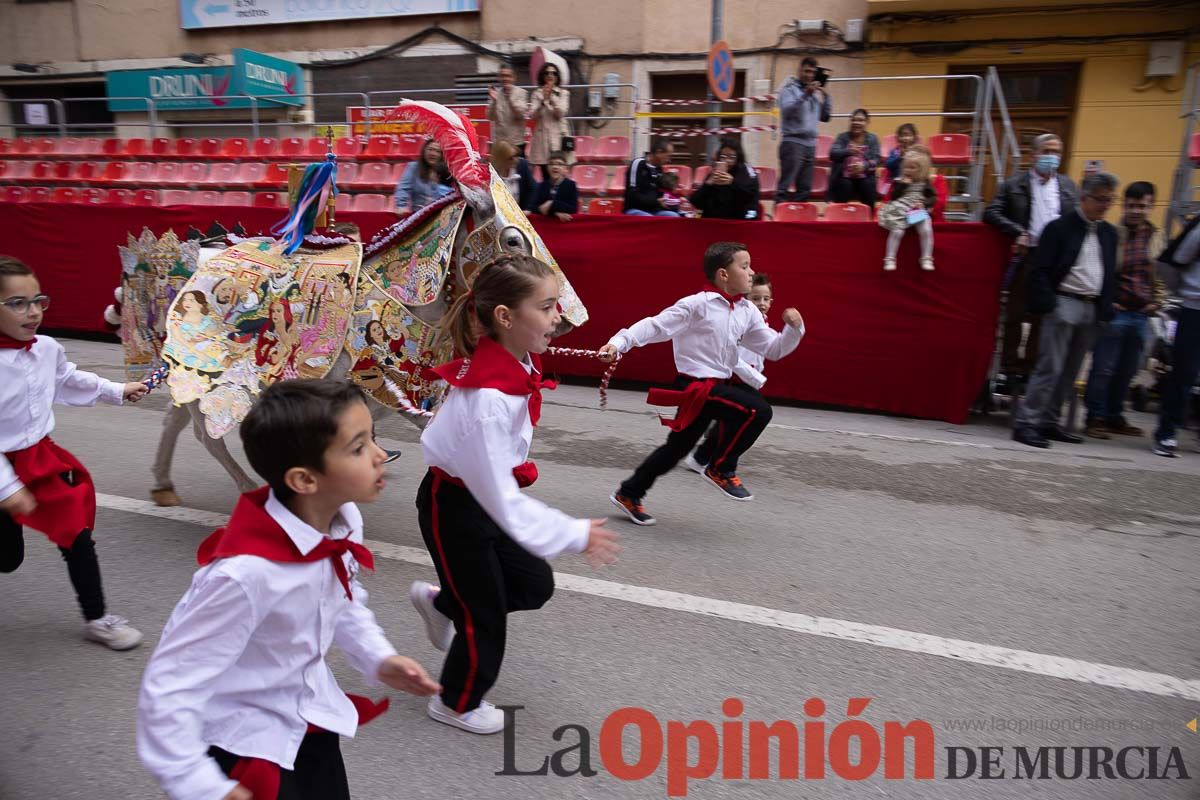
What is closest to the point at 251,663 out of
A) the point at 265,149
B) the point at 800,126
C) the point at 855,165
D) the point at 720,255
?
the point at 720,255

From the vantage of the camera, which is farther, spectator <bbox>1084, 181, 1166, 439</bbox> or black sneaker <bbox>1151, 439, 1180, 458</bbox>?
spectator <bbox>1084, 181, 1166, 439</bbox>

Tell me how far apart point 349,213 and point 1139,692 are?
8.47 meters

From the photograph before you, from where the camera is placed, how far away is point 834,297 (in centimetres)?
749

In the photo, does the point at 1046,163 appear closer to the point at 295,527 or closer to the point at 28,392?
the point at 295,527

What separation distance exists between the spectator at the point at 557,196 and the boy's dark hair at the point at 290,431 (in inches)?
263

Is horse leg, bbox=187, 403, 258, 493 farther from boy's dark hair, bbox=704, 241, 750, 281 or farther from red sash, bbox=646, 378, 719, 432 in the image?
boy's dark hair, bbox=704, 241, 750, 281

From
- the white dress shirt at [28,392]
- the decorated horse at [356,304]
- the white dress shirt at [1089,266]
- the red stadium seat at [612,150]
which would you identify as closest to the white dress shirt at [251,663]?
the white dress shirt at [28,392]

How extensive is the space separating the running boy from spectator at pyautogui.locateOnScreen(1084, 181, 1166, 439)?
6945 millimetres

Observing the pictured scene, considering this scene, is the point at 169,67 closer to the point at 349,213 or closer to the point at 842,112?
the point at 349,213

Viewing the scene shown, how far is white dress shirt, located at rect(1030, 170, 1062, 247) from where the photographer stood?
22.5 ft

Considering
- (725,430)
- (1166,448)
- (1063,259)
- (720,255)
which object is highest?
(720,255)

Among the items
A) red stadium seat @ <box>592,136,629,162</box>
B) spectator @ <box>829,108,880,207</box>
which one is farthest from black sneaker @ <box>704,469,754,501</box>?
red stadium seat @ <box>592,136,629,162</box>

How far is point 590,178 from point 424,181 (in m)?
3.09

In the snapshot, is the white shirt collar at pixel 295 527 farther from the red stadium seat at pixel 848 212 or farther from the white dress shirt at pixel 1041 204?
the red stadium seat at pixel 848 212
